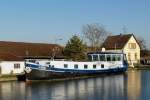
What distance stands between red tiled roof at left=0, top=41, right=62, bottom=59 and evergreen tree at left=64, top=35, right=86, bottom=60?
1.81m

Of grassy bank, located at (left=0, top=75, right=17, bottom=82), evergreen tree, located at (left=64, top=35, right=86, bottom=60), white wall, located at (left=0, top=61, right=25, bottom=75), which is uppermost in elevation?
evergreen tree, located at (left=64, top=35, right=86, bottom=60)

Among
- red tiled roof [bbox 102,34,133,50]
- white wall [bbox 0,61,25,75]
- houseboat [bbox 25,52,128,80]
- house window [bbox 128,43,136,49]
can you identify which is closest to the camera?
houseboat [bbox 25,52,128,80]

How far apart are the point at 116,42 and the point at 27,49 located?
30.1m

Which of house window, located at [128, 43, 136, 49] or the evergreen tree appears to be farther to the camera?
house window, located at [128, 43, 136, 49]

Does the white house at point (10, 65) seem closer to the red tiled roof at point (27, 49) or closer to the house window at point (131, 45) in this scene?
the red tiled roof at point (27, 49)

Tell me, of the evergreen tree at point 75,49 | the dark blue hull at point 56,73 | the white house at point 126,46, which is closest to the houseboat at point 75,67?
the dark blue hull at point 56,73

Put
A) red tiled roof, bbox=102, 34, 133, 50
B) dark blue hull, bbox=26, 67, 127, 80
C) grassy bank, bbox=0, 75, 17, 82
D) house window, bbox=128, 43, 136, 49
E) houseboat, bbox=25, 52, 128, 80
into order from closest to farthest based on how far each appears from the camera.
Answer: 1. dark blue hull, bbox=26, 67, 127, 80
2. grassy bank, bbox=0, 75, 17, 82
3. houseboat, bbox=25, 52, 128, 80
4. red tiled roof, bbox=102, 34, 133, 50
5. house window, bbox=128, 43, 136, 49

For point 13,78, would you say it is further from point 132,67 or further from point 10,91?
point 132,67

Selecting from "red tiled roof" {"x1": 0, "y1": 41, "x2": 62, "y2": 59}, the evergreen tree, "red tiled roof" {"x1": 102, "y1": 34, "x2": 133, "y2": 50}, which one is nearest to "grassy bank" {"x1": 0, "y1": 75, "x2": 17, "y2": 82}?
"red tiled roof" {"x1": 0, "y1": 41, "x2": 62, "y2": 59}

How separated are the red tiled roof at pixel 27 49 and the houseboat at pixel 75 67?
10508mm

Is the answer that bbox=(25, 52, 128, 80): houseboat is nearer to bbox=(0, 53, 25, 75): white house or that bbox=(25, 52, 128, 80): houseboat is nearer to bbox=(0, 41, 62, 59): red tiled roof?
bbox=(0, 53, 25, 75): white house

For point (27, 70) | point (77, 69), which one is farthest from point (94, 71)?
point (27, 70)

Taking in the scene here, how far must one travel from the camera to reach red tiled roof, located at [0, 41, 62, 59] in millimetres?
75975

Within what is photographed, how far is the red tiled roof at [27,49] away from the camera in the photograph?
75975 mm
